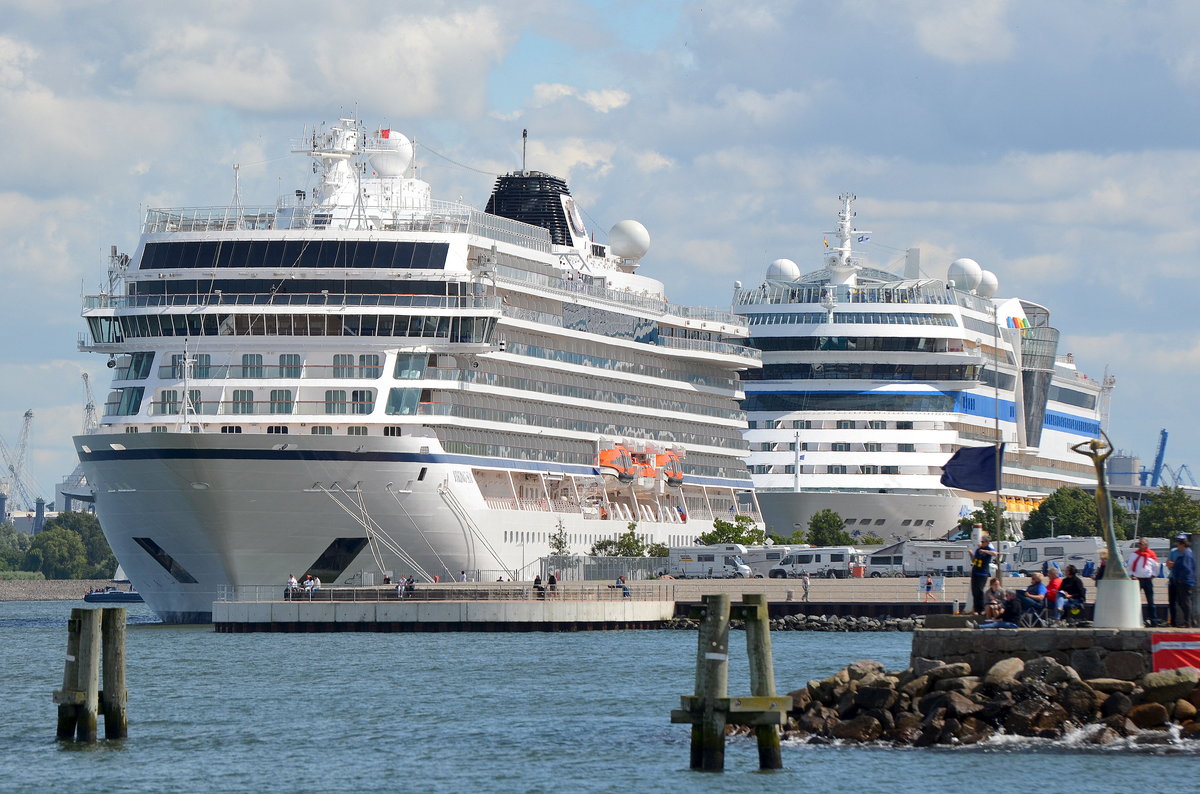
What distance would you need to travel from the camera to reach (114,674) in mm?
36969

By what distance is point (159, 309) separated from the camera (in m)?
73.6

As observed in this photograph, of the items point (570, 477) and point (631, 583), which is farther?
point (570, 477)

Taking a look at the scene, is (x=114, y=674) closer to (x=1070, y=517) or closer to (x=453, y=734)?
(x=453, y=734)

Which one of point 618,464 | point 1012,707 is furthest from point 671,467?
point 1012,707

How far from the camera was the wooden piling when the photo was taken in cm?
3603

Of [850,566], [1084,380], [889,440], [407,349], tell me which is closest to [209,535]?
[407,349]

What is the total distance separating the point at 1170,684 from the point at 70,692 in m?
18.0

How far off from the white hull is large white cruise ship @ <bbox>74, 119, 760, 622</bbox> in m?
0.07

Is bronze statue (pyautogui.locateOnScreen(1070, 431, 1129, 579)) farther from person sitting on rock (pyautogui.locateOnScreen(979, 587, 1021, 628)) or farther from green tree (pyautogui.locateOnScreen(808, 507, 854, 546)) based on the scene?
green tree (pyautogui.locateOnScreen(808, 507, 854, 546))

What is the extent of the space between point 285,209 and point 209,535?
13.6m

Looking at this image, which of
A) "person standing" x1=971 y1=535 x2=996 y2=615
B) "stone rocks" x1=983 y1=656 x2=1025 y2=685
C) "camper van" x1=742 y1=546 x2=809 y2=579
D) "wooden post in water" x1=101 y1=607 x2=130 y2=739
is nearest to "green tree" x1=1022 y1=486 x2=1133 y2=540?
"camper van" x1=742 y1=546 x2=809 y2=579

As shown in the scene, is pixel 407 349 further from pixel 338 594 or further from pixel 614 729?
pixel 614 729

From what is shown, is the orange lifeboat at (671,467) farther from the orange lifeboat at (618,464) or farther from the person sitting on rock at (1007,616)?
the person sitting on rock at (1007,616)

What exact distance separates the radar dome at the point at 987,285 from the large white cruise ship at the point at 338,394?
2150 inches
